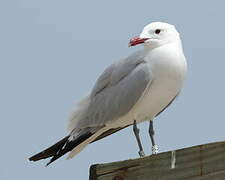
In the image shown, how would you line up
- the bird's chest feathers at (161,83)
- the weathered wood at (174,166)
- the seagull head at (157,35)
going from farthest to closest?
the seagull head at (157,35)
the bird's chest feathers at (161,83)
the weathered wood at (174,166)

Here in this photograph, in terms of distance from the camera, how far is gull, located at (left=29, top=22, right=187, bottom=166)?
7.05 m

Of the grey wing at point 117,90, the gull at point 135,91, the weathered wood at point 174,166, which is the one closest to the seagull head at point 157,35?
the gull at point 135,91

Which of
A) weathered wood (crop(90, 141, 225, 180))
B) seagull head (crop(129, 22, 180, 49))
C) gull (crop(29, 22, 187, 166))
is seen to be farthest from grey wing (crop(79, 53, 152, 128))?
weathered wood (crop(90, 141, 225, 180))

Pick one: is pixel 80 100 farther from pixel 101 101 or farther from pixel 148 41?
pixel 148 41

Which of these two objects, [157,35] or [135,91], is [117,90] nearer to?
[135,91]

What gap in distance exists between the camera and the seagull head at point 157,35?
730 centimetres

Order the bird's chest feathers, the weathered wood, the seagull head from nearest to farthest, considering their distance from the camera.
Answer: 1. the weathered wood
2. the bird's chest feathers
3. the seagull head

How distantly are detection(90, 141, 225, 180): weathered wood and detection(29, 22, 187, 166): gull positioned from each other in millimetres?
3280

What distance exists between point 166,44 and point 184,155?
4.37m

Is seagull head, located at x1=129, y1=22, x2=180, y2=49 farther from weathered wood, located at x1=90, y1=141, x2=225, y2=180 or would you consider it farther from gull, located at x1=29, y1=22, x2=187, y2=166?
weathered wood, located at x1=90, y1=141, x2=225, y2=180

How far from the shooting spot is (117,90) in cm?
776

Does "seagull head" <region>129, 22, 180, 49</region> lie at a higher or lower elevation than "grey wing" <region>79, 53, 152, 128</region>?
higher

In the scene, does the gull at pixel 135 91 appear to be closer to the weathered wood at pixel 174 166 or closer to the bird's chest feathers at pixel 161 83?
the bird's chest feathers at pixel 161 83

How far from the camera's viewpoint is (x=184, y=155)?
3.01m
